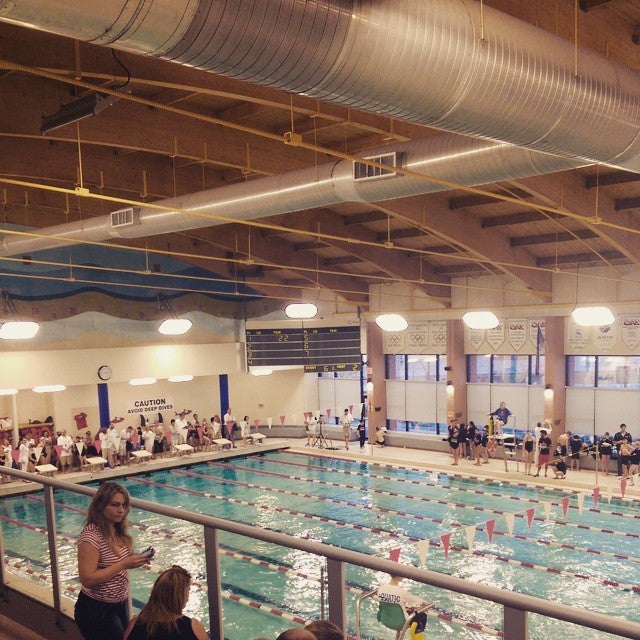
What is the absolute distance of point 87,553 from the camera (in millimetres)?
3764

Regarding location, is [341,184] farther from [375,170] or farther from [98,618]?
[98,618]

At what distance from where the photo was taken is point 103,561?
3.81 metres

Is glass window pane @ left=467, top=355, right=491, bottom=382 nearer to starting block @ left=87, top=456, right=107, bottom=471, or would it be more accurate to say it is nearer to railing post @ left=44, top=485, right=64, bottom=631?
starting block @ left=87, top=456, right=107, bottom=471

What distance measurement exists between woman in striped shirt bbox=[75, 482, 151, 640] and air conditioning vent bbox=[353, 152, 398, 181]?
547 cm

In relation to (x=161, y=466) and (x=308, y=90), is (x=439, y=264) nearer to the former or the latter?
(x=161, y=466)

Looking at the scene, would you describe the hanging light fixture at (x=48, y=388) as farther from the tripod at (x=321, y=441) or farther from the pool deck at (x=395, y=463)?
the tripod at (x=321, y=441)

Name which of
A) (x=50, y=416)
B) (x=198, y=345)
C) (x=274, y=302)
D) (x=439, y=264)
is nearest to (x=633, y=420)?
(x=439, y=264)

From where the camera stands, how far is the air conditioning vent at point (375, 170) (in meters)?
8.16

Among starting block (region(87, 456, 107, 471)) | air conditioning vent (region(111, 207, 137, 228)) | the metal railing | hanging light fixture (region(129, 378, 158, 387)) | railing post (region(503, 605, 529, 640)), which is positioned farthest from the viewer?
hanging light fixture (region(129, 378, 158, 387))

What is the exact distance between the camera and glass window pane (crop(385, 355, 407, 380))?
24078 millimetres

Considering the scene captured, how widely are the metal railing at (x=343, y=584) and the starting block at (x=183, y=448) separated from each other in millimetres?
16642

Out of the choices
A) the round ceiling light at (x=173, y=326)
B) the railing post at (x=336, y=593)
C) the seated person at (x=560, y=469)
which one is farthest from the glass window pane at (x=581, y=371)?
the railing post at (x=336, y=593)

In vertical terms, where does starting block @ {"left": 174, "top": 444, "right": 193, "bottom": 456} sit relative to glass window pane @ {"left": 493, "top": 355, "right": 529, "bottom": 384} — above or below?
below

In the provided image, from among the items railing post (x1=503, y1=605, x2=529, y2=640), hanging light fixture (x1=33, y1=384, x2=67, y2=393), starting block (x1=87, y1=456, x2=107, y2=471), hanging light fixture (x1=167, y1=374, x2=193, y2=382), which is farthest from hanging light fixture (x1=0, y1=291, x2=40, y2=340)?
railing post (x1=503, y1=605, x2=529, y2=640)
